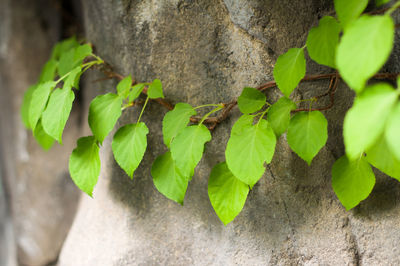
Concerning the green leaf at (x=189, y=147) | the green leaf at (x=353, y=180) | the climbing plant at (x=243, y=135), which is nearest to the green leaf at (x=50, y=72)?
the climbing plant at (x=243, y=135)

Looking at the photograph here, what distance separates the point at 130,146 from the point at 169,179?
0.44ft

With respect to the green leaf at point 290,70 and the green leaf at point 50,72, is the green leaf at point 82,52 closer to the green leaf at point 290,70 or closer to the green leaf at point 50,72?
the green leaf at point 50,72

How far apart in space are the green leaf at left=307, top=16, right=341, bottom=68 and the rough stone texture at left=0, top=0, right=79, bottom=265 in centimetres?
136

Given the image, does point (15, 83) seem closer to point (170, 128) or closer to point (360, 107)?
point (170, 128)

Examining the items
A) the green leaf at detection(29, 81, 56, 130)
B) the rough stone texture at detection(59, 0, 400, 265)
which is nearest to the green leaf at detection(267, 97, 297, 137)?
the rough stone texture at detection(59, 0, 400, 265)

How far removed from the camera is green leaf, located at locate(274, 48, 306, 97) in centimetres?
79

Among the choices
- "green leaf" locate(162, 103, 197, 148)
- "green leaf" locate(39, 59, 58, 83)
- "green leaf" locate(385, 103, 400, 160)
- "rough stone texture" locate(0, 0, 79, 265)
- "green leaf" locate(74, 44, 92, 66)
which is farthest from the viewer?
"rough stone texture" locate(0, 0, 79, 265)

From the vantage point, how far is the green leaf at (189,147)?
820 millimetres

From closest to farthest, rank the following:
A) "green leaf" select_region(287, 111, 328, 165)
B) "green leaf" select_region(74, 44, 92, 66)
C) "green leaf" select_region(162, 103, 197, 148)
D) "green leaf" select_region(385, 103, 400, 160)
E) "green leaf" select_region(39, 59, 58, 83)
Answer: "green leaf" select_region(385, 103, 400, 160), "green leaf" select_region(287, 111, 328, 165), "green leaf" select_region(162, 103, 197, 148), "green leaf" select_region(74, 44, 92, 66), "green leaf" select_region(39, 59, 58, 83)

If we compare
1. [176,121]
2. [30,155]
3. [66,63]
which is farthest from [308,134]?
[30,155]

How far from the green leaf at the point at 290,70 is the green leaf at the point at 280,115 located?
5cm

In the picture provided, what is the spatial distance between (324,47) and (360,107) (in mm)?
261

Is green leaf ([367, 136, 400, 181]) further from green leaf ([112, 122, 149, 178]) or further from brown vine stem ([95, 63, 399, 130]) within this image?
green leaf ([112, 122, 149, 178])

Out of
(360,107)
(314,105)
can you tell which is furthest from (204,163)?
(360,107)
